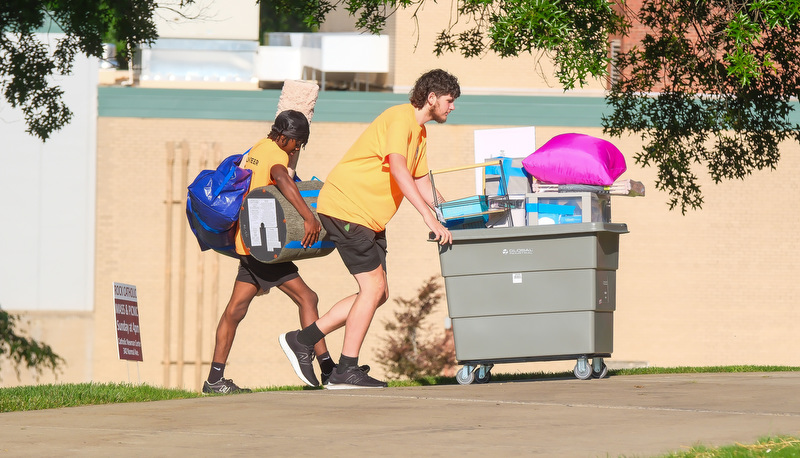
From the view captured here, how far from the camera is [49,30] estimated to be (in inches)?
563

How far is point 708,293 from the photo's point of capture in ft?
67.9

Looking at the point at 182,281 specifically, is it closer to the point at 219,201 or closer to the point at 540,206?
the point at 219,201

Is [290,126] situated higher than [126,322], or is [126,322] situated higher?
[290,126]

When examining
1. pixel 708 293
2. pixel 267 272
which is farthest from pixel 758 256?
pixel 267 272

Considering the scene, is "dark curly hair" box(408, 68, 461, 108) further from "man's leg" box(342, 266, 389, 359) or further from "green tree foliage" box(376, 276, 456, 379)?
"green tree foliage" box(376, 276, 456, 379)

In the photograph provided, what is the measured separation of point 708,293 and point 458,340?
43.8ft

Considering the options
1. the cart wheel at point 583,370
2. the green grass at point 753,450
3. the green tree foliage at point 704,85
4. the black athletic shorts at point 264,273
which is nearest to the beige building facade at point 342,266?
the green tree foliage at point 704,85

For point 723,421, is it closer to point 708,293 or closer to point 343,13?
point 708,293

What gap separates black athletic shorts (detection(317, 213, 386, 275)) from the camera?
24.3 feet

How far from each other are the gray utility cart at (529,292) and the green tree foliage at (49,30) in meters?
7.06

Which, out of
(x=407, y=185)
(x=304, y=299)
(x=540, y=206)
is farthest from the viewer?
(x=540, y=206)

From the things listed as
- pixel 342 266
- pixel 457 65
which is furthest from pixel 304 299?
pixel 457 65

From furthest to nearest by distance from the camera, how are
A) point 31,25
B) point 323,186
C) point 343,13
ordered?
point 343,13 → point 31,25 → point 323,186

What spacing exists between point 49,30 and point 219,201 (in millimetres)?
7484
